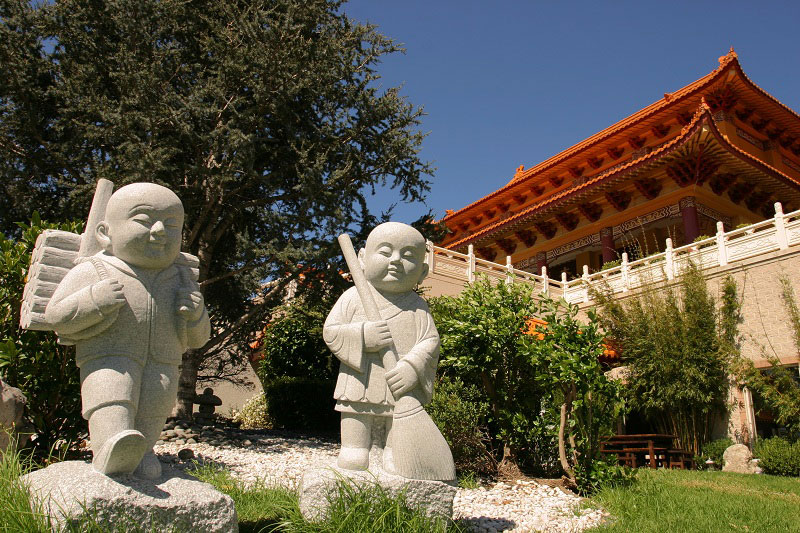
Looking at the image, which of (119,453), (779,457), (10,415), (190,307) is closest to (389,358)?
(190,307)

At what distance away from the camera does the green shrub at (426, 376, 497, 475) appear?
21.6 feet

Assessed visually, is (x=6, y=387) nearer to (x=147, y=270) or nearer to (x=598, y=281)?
(x=147, y=270)

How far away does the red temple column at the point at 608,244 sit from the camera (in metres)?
16.5

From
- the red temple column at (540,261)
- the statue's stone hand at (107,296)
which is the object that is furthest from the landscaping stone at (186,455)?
the red temple column at (540,261)

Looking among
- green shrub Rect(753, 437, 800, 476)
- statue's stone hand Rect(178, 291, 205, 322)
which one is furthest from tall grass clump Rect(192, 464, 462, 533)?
green shrub Rect(753, 437, 800, 476)

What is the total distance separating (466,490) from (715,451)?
5.99 m

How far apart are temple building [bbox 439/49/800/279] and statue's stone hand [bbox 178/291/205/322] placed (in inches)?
485

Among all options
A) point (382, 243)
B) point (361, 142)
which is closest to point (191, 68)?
point (361, 142)

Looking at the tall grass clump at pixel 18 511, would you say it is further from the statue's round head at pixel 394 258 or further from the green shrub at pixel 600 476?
the green shrub at pixel 600 476

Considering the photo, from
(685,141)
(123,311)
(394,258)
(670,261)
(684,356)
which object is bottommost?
(123,311)

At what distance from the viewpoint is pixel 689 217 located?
1462 cm

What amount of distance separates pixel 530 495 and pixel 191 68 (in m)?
Result: 8.57

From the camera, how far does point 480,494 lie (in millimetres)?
5688

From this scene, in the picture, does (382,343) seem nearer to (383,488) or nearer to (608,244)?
(383,488)
